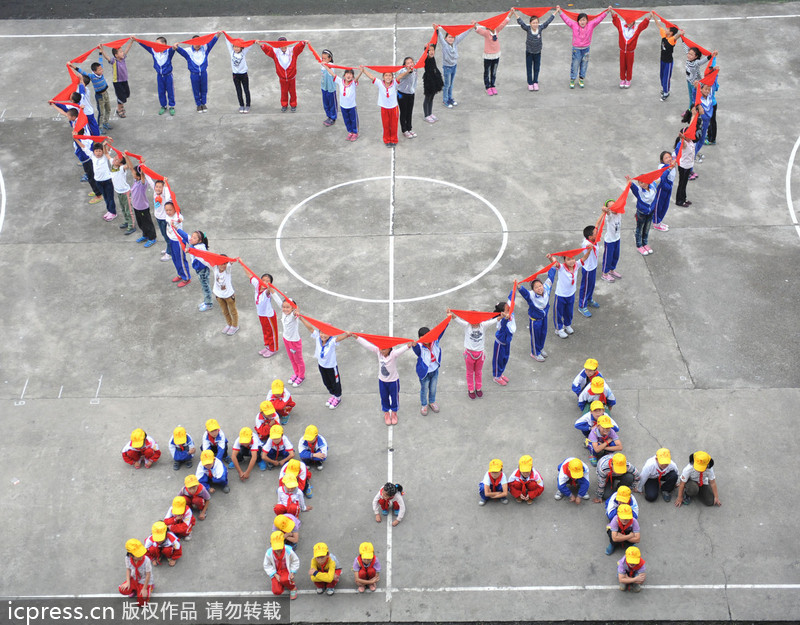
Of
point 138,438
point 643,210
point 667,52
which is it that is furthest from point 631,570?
point 667,52

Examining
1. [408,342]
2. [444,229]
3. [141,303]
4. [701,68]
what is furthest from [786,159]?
[141,303]

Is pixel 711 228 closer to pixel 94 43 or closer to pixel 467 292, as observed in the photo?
pixel 467 292

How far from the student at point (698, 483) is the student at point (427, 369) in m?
4.05

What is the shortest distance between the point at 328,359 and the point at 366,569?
3.69 m

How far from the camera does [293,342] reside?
50.1 ft

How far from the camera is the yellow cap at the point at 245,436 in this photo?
1408 centimetres

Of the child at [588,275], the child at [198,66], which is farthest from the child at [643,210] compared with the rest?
the child at [198,66]

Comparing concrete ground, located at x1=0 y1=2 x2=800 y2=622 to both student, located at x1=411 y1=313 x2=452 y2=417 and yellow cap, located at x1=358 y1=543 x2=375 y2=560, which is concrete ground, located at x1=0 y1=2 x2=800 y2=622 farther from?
yellow cap, located at x1=358 y1=543 x2=375 y2=560

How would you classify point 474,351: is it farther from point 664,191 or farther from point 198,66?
point 198,66

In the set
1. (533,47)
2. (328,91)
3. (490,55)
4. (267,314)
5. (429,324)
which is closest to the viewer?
(267,314)

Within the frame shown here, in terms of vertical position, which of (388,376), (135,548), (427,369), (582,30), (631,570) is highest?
(582,30)

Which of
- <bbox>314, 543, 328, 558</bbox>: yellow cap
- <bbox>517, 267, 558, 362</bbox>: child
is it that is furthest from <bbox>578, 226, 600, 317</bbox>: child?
<bbox>314, 543, 328, 558</bbox>: yellow cap

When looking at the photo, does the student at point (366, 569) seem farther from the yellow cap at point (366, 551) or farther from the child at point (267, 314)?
the child at point (267, 314)

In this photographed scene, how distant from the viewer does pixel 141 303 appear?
1772cm
